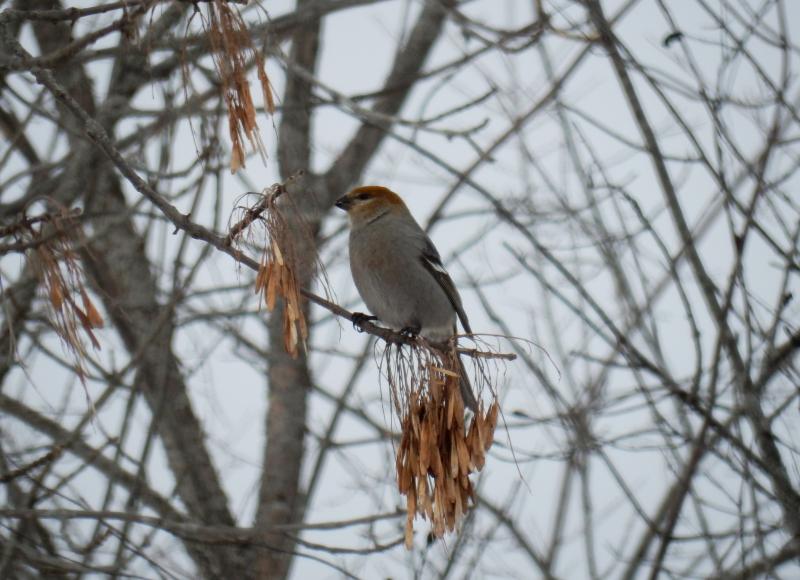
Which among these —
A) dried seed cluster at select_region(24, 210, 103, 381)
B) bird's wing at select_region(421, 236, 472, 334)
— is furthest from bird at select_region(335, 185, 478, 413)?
dried seed cluster at select_region(24, 210, 103, 381)

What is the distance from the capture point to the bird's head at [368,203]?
19.0 ft

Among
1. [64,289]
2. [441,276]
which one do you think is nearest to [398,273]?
[441,276]

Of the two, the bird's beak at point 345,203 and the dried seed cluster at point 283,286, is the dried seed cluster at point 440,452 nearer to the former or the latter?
the dried seed cluster at point 283,286

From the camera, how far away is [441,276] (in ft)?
18.2

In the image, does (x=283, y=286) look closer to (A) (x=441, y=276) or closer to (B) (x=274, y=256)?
(B) (x=274, y=256)

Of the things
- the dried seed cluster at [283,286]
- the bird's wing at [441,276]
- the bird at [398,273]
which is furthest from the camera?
the bird's wing at [441,276]

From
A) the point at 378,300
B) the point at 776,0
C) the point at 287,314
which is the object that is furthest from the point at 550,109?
the point at 287,314

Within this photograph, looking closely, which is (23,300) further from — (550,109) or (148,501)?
(550,109)

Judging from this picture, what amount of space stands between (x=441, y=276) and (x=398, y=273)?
0.33 meters

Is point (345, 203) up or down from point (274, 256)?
up

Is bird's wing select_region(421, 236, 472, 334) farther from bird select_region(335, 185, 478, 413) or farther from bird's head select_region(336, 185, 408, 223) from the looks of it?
bird's head select_region(336, 185, 408, 223)

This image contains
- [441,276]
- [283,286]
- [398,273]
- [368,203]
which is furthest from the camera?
[368,203]

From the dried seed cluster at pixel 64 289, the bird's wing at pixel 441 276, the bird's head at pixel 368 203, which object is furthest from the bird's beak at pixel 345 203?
the dried seed cluster at pixel 64 289

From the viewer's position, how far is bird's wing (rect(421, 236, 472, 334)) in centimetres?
552
